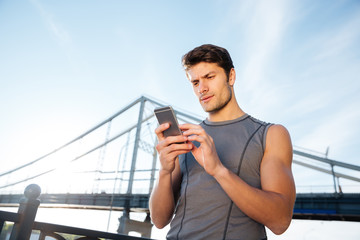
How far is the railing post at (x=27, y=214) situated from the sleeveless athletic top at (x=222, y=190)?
3.20 feet

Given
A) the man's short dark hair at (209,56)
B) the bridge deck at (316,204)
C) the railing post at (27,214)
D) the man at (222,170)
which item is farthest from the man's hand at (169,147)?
the bridge deck at (316,204)

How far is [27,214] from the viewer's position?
1735 mm

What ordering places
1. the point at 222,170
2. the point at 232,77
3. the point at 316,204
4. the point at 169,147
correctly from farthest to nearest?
the point at 316,204 → the point at 232,77 → the point at 169,147 → the point at 222,170

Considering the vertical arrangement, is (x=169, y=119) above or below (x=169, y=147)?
above

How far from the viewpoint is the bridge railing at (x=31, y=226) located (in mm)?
1683

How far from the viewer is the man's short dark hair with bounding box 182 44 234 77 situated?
1560 millimetres

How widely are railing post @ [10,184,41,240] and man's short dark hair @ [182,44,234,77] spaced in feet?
4.23

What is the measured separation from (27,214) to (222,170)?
1345mm

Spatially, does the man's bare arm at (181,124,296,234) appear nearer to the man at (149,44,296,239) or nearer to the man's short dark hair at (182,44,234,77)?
the man at (149,44,296,239)

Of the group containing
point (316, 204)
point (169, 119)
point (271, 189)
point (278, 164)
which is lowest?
point (271, 189)

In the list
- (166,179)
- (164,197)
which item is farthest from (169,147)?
(164,197)

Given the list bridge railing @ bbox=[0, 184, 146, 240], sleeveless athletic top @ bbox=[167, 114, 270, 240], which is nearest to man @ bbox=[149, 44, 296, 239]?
sleeveless athletic top @ bbox=[167, 114, 270, 240]

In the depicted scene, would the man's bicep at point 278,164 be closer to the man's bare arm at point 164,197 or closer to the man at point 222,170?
the man at point 222,170

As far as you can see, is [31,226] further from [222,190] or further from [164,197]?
[222,190]
